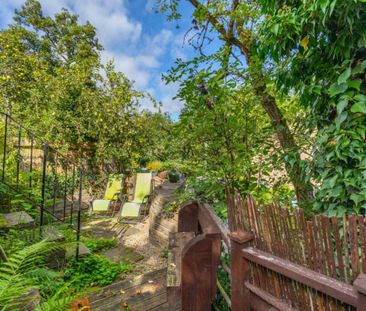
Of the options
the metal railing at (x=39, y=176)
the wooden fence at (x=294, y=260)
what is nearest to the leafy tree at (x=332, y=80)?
the wooden fence at (x=294, y=260)

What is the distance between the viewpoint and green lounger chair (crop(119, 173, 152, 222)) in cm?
563

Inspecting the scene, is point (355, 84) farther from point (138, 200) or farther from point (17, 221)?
point (138, 200)

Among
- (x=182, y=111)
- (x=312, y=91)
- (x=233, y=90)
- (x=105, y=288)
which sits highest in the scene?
(x=233, y=90)

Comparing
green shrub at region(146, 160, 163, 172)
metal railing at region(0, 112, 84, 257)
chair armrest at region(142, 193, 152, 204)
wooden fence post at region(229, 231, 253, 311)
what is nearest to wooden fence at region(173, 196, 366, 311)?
wooden fence post at region(229, 231, 253, 311)

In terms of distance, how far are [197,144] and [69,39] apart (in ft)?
42.7

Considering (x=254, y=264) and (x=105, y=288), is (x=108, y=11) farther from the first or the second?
(x=254, y=264)

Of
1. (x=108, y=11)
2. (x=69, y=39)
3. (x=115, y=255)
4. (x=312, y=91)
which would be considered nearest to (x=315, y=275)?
(x=312, y=91)

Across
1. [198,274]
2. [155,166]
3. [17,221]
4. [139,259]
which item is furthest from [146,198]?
[198,274]

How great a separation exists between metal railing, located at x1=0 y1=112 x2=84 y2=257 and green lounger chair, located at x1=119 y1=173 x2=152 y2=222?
3.70ft

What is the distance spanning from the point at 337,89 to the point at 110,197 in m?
6.46

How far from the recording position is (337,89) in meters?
1.27

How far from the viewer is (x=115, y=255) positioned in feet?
13.2

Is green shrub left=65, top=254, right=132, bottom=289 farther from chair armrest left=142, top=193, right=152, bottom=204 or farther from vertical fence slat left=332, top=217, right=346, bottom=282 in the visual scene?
vertical fence slat left=332, top=217, right=346, bottom=282

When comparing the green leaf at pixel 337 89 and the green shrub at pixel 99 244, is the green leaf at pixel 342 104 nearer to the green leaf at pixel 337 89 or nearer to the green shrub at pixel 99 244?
the green leaf at pixel 337 89
